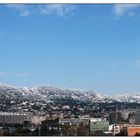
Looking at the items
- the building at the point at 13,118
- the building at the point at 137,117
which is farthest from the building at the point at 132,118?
the building at the point at 13,118

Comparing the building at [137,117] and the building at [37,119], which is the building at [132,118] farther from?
the building at [37,119]

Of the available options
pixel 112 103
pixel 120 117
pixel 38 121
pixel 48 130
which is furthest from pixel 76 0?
pixel 112 103

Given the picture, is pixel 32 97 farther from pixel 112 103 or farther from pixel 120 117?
pixel 120 117

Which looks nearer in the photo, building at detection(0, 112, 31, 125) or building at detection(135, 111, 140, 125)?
building at detection(0, 112, 31, 125)

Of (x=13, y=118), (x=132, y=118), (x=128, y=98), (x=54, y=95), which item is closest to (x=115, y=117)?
(x=132, y=118)

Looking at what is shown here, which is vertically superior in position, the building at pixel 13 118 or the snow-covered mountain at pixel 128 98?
the snow-covered mountain at pixel 128 98

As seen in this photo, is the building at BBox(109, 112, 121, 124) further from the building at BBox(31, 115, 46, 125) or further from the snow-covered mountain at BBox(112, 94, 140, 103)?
the building at BBox(31, 115, 46, 125)

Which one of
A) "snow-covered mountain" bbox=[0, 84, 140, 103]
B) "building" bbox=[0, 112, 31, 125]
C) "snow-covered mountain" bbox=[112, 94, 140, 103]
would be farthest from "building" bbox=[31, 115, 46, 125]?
"snow-covered mountain" bbox=[112, 94, 140, 103]

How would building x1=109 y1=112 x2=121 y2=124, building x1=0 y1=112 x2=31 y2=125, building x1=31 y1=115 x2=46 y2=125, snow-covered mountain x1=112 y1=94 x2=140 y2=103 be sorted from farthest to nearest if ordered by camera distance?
snow-covered mountain x1=112 y1=94 x2=140 y2=103
building x1=109 y1=112 x2=121 y2=124
building x1=0 y1=112 x2=31 y2=125
building x1=31 y1=115 x2=46 y2=125
